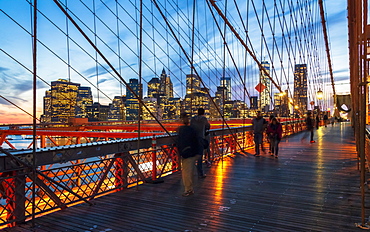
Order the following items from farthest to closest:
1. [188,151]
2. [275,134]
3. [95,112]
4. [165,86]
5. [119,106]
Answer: [165,86] < [119,106] < [95,112] < [275,134] < [188,151]

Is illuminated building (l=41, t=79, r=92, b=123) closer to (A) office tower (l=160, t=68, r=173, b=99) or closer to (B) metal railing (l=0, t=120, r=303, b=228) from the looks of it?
(A) office tower (l=160, t=68, r=173, b=99)

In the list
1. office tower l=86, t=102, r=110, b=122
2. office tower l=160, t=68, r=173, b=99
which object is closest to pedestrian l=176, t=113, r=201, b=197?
office tower l=86, t=102, r=110, b=122

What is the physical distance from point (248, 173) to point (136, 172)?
2.55m

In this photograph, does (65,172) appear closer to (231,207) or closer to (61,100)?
(231,207)

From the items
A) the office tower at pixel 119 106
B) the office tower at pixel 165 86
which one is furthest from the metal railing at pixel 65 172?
the office tower at pixel 165 86

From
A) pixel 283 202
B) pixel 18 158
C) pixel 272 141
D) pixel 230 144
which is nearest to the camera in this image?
pixel 18 158

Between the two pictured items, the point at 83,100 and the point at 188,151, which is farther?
the point at 83,100

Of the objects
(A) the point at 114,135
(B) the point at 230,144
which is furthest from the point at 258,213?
(A) the point at 114,135

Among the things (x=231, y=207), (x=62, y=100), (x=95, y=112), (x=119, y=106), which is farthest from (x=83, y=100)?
(x=231, y=207)

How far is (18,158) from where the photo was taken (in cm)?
365

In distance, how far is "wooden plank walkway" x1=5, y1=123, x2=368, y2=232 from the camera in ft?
11.9

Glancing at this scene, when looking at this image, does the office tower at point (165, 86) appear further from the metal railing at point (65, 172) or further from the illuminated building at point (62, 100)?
the metal railing at point (65, 172)

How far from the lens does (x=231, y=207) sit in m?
4.33

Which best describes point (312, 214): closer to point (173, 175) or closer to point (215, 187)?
point (215, 187)
